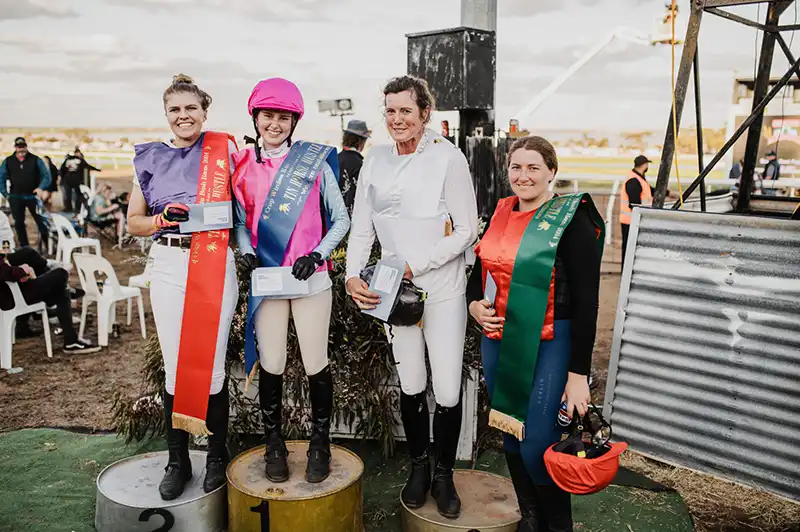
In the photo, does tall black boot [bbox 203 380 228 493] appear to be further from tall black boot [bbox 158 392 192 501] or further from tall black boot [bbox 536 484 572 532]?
tall black boot [bbox 536 484 572 532]

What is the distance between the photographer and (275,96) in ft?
8.39

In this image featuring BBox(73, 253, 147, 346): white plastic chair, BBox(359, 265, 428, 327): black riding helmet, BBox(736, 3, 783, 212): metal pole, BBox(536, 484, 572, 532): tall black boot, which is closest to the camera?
BBox(536, 484, 572, 532): tall black boot

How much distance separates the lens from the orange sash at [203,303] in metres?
2.64

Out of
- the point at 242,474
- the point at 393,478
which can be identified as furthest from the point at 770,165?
the point at 242,474

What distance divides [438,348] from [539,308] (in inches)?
19.8

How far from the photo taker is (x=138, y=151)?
267 centimetres

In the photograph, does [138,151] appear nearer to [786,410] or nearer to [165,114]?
[165,114]

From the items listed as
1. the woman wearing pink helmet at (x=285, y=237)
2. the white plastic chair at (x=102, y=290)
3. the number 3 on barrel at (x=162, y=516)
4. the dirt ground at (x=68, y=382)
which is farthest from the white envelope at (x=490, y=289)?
the white plastic chair at (x=102, y=290)

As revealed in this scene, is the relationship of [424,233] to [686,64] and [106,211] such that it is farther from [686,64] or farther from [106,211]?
[106,211]

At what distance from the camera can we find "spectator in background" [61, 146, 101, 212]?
38.7 ft

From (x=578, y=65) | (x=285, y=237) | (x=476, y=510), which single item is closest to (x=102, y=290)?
(x=285, y=237)

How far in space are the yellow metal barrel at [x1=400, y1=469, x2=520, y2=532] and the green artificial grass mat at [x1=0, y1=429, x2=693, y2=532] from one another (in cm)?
35

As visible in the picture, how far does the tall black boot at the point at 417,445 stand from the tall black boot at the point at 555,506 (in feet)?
1.79

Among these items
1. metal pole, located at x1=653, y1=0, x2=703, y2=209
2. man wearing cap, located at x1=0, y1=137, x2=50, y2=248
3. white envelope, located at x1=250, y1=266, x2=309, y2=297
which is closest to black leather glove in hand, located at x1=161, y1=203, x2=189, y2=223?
white envelope, located at x1=250, y1=266, x2=309, y2=297
